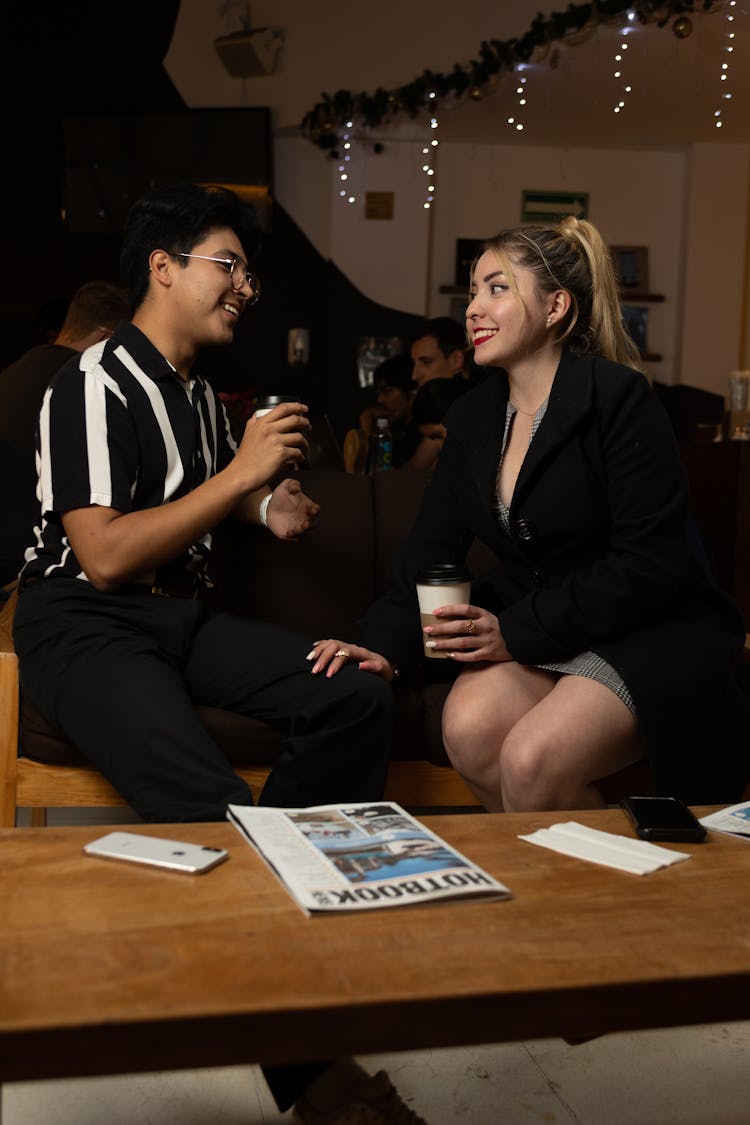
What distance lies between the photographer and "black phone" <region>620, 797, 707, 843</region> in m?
1.54

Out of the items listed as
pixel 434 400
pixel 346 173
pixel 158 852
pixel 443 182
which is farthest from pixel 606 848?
pixel 443 182

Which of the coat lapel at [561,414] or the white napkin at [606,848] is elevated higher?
the coat lapel at [561,414]

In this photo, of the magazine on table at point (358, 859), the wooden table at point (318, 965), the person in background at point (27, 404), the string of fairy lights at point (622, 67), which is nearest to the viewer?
the wooden table at point (318, 965)

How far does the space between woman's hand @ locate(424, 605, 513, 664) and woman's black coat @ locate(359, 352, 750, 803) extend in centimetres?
3

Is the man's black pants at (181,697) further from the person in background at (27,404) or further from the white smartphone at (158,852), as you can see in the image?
the person in background at (27,404)

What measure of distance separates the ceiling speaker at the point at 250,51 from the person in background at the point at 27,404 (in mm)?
3579

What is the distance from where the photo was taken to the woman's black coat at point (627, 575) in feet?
6.74

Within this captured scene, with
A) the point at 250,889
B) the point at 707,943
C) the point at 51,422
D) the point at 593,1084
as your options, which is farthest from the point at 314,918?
the point at 51,422

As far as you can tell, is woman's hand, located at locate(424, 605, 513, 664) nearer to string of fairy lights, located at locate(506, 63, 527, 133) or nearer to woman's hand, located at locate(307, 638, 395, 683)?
woman's hand, located at locate(307, 638, 395, 683)

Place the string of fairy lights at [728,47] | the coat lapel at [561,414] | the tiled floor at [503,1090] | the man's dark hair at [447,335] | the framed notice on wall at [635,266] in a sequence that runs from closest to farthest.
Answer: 1. the tiled floor at [503,1090]
2. the coat lapel at [561,414]
3. the man's dark hair at [447,335]
4. the string of fairy lights at [728,47]
5. the framed notice on wall at [635,266]

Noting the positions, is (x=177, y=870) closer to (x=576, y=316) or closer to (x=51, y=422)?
(x=51, y=422)

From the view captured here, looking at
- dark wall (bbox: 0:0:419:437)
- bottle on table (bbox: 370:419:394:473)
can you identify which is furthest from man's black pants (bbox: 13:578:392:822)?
Result: dark wall (bbox: 0:0:419:437)

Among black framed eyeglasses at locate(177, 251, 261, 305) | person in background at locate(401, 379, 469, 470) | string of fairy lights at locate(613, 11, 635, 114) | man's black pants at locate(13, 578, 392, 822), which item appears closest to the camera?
man's black pants at locate(13, 578, 392, 822)

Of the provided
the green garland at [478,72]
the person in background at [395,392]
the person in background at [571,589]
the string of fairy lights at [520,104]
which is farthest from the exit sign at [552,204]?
the person in background at [571,589]
